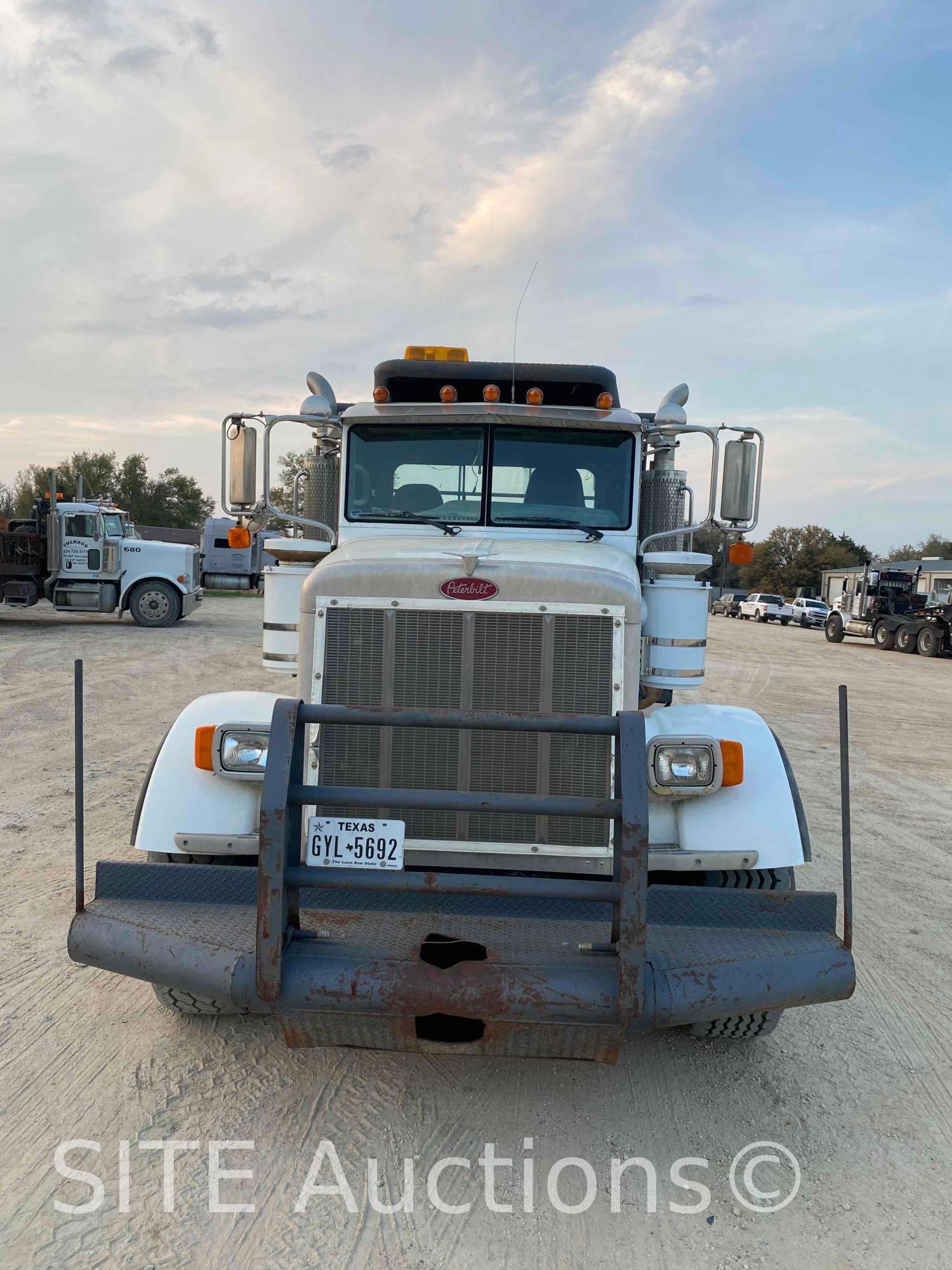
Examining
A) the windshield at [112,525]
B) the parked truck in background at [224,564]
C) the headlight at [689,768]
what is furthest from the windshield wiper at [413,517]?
the parked truck in background at [224,564]

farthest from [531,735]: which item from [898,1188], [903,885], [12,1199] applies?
[903,885]

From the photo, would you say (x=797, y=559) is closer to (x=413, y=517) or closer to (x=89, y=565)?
(x=89, y=565)

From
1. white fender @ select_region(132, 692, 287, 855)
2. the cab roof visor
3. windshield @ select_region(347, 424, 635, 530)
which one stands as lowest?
white fender @ select_region(132, 692, 287, 855)

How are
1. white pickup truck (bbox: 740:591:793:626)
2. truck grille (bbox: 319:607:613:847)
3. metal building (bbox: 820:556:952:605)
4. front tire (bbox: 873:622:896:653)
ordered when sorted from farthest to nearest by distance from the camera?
1. metal building (bbox: 820:556:952:605)
2. white pickup truck (bbox: 740:591:793:626)
3. front tire (bbox: 873:622:896:653)
4. truck grille (bbox: 319:607:613:847)

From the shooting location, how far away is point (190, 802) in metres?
3.36

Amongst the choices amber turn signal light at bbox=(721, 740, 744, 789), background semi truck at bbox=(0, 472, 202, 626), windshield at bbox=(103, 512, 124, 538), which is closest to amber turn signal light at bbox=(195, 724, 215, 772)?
amber turn signal light at bbox=(721, 740, 744, 789)

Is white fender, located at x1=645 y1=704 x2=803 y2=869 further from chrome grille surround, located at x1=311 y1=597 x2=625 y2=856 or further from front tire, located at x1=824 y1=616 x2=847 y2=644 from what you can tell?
front tire, located at x1=824 y1=616 x2=847 y2=644

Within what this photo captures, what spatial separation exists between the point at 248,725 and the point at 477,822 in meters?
0.94

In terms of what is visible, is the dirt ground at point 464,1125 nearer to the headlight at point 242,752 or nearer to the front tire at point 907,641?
the headlight at point 242,752

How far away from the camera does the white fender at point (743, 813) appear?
323 cm

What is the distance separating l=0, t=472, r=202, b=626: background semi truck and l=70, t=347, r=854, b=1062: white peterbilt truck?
16.2 metres

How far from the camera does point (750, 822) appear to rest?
3.27 m

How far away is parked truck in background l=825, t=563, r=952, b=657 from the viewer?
25.8m

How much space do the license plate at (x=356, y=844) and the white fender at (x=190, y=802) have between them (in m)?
0.65
